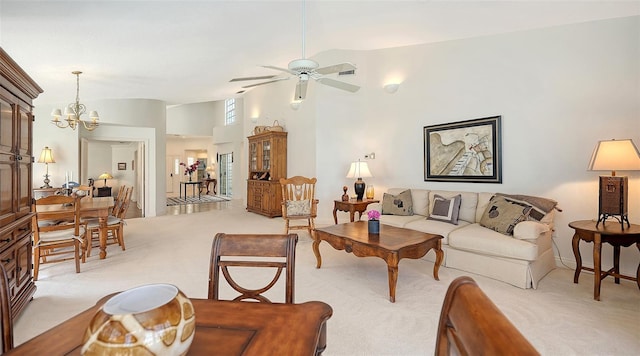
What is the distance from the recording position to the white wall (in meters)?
3.25

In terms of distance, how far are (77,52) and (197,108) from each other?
8137mm

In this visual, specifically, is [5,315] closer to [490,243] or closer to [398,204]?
[490,243]

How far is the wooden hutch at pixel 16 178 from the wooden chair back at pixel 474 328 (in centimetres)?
284

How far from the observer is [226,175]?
1210 centimetres

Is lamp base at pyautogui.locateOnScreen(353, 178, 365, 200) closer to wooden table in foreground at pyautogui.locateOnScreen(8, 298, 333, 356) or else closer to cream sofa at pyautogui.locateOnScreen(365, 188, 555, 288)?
cream sofa at pyautogui.locateOnScreen(365, 188, 555, 288)

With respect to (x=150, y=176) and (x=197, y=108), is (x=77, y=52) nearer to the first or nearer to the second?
(x=150, y=176)

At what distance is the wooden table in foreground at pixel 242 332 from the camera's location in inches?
31.8

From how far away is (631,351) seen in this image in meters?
1.93

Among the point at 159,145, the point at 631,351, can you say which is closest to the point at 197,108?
the point at 159,145

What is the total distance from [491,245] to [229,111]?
10.3 m

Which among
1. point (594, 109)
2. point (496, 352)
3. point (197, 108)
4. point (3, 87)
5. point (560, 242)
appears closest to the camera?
point (496, 352)

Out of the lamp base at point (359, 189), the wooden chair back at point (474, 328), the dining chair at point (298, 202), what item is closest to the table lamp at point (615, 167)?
the lamp base at point (359, 189)

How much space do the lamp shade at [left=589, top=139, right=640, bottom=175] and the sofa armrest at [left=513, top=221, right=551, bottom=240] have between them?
0.74 meters

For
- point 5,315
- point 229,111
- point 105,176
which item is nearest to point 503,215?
point 5,315
